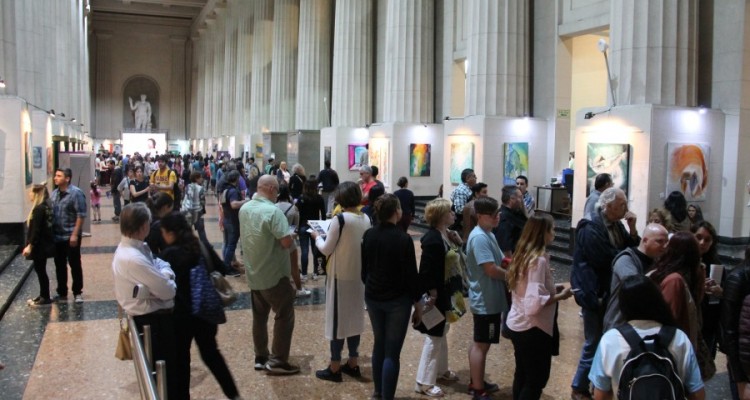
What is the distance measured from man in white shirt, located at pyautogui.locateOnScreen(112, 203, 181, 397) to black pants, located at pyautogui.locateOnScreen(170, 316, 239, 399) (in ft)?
0.16

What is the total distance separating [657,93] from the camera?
1027 centimetres

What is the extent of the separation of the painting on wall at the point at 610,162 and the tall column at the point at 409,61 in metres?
8.38

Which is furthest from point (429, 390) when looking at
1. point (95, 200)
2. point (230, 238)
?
point (95, 200)

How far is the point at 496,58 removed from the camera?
48.2 ft

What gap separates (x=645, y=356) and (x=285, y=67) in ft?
90.8

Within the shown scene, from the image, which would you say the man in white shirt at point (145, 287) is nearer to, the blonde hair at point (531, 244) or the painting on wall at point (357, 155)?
the blonde hair at point (531, 244)

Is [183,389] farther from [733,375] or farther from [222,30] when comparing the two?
[222,30]

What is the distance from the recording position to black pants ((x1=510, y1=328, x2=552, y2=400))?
4.18 metres

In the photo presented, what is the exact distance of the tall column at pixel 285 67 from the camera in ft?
95.3

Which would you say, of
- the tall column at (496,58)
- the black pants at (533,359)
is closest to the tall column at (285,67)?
the tall column at (496,58)

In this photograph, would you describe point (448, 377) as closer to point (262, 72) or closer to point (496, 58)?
point (496, 58)

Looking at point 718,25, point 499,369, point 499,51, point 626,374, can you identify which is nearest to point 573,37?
point 499,51

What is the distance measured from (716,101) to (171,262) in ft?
31.5

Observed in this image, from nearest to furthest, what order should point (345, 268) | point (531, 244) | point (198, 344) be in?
point (531, 244)
point (198, 344)
point (345, 268)
